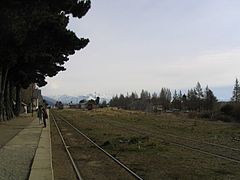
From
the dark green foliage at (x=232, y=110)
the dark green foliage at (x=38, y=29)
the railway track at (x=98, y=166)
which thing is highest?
the dark green foliage at (x=38, y=29)

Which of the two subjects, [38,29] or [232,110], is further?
[232,110]

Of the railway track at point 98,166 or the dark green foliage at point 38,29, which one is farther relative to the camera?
the dark green foliage at point 38,29

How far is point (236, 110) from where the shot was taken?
256ft

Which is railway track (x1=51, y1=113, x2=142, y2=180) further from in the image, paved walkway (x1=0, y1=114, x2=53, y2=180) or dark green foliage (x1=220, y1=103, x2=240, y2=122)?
dark green foliage (x1=220, y1=103, x2=240, y2=122)

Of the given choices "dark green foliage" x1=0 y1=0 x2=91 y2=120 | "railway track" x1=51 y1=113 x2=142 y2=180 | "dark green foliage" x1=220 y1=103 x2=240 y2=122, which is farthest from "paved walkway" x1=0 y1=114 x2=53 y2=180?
"dark green foliage" x1=220 y1=103 x2=240 y2=122

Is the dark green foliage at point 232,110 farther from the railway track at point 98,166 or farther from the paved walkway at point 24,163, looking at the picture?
the paved walkway at point 24,163

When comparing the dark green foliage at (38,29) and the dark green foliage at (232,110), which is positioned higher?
the dark green foliage at (38,29)

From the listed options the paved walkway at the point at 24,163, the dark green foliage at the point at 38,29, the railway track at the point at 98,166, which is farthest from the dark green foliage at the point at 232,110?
the paved walkway at the point at 24,163

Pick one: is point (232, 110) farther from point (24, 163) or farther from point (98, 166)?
point (24, 163)

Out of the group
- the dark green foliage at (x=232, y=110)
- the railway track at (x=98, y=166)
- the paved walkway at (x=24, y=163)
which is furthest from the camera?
the dark green foliage at (x=232, y=110)

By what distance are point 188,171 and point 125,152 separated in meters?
7.10

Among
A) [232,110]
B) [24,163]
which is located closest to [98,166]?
[24,163]

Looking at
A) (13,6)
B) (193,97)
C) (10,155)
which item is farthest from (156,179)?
(193,97)

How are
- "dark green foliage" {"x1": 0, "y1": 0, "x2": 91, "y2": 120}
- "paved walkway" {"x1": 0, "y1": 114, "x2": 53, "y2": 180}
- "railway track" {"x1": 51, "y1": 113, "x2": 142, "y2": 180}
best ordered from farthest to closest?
"dark green foliage" {"x1": 0, "y1": 0, "x2": 91, "y2": 120} → "railway track" {"x1": 51, "y1": 113, "x2": 142, "y2": 180} → "paved walkway" {"x1": 0, "y1": 114, "x2": 53, "y2": 180}
